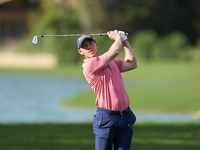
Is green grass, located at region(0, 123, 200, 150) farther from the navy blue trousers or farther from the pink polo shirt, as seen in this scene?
the pink polo shirt

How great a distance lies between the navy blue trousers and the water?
10035 mm

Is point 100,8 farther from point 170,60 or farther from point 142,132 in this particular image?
point 142,132

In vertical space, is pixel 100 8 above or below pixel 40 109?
above

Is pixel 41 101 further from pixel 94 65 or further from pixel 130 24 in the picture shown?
pixel 130 24

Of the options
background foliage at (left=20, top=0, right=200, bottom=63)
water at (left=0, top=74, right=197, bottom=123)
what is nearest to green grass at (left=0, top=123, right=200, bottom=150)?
water at (left=0, top=74, right=197, bottom=123)

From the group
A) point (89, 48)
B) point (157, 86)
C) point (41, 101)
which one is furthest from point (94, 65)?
point (157, 86)

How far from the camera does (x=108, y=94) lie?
16.2 feet

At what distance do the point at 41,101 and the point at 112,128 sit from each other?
16.2m

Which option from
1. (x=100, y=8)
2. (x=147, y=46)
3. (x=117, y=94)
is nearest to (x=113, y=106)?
(x=117, y=94)

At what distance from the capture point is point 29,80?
30297mm

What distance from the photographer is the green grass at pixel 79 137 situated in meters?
9.27

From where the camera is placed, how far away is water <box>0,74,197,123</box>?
16.2 meters

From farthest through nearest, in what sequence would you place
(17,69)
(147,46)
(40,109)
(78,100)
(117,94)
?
(147,46)
(17,69)
(78,100)
(40,109)
(117,94)

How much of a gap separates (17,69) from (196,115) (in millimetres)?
22232
